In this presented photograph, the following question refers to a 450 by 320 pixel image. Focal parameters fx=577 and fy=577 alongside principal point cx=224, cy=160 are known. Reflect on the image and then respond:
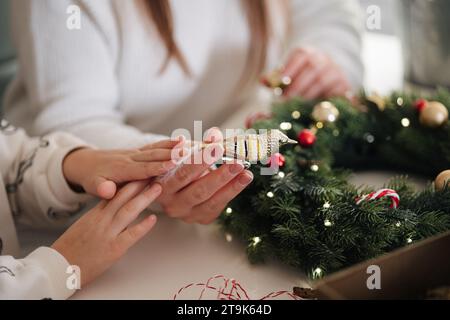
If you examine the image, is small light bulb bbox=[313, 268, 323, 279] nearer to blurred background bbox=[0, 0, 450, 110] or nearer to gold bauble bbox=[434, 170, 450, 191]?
gold bauble bbox=[434, 170, 450, 191]

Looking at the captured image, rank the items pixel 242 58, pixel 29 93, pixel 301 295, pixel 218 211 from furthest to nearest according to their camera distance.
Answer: pixel 242 58 < pixel 29 93 < pixel 218 211 < pixel 301 295

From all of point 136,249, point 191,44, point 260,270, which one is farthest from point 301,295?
point 191,44

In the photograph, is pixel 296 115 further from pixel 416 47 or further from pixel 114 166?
pixel 416 47

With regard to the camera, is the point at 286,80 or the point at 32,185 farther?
the point at 286,80

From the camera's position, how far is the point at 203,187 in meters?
0.62

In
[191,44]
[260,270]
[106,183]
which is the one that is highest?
[191,44]

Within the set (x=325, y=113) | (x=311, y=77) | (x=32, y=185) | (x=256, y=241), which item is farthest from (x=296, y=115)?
(x=32, y=185)

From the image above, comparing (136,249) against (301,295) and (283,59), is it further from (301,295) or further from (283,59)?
(283,59)

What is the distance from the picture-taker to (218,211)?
657 millimetres

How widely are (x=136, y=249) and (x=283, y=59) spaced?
0.54m

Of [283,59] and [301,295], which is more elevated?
[283,59]

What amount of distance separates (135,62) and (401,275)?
0.56m

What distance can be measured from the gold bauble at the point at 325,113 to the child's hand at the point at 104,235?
0.92 ft

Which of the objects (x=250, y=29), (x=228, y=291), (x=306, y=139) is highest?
(x=250, y=29)
